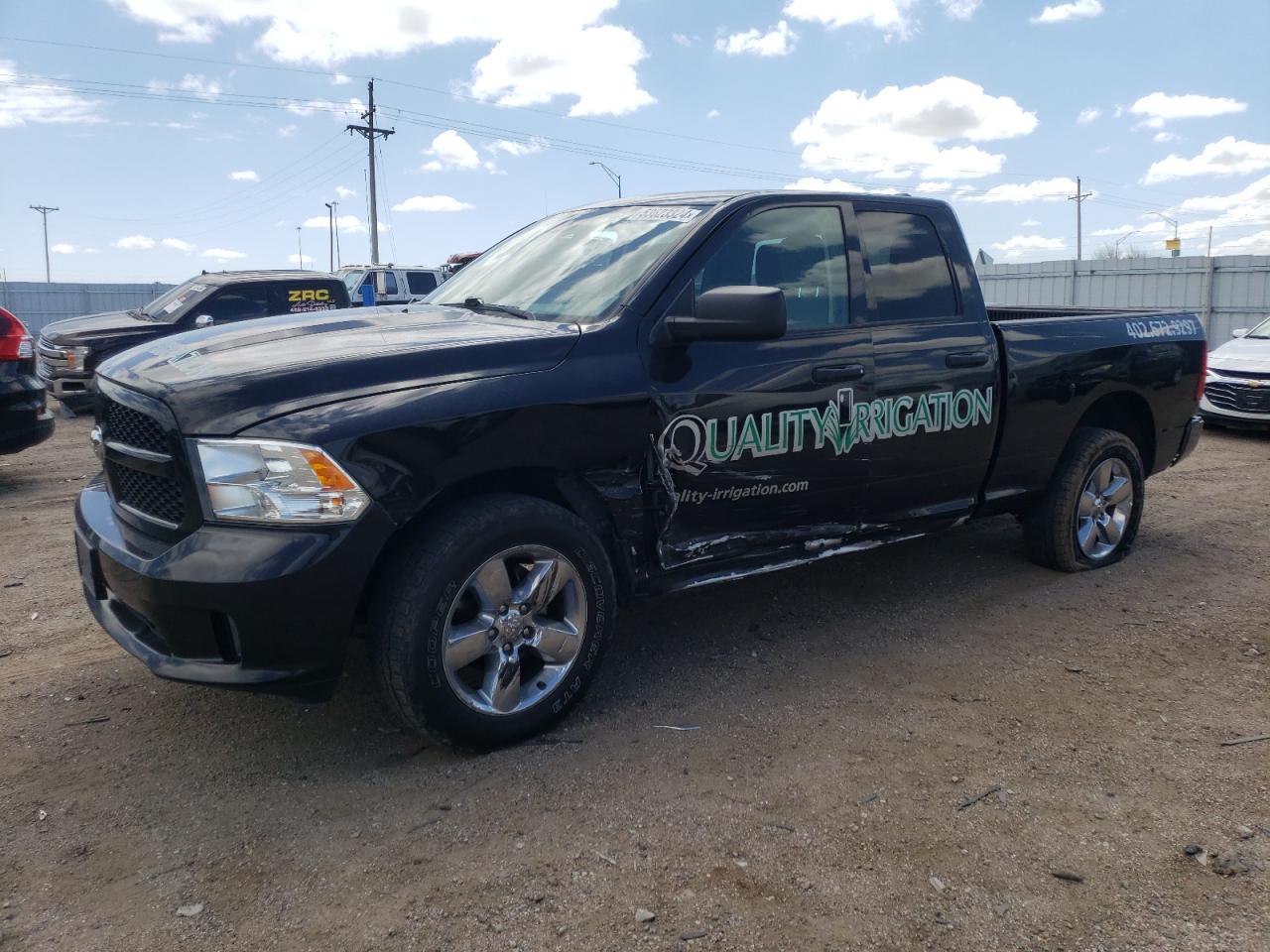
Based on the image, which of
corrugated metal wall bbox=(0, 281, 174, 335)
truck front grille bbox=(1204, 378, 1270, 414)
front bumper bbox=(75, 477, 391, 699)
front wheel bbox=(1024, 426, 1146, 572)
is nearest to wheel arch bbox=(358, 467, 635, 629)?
front bumper bbox=(75, 477, 391, 699)

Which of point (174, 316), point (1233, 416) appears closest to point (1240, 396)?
point (1233, 416)

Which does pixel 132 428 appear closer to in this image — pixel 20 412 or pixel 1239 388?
pixel 20 412

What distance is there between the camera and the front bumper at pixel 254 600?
2859 mm

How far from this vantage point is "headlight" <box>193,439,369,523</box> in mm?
2883

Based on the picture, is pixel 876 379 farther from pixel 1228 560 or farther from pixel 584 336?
pixel 1228 560

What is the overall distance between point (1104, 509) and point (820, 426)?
2.44 meters

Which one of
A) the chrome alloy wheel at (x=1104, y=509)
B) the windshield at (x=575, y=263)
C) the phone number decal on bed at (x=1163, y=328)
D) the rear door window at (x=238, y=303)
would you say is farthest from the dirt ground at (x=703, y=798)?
the rear door window at (x=238, y=303)

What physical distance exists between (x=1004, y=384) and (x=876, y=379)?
94cm

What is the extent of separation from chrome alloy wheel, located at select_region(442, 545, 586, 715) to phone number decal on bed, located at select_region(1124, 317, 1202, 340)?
3.76 meters

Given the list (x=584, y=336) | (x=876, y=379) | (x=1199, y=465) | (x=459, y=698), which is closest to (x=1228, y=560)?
(x=876, y=379)

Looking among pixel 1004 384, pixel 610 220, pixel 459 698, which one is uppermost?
pixel 610 220

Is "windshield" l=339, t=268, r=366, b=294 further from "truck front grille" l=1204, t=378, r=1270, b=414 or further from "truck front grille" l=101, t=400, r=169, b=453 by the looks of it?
"truck front grille" l=101, t=400, r=169, b=453

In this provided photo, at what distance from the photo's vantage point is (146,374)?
3.22m

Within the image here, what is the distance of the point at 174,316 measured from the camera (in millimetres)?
12297
